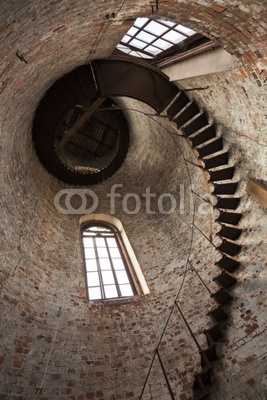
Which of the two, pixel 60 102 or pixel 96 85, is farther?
pixel 60 102

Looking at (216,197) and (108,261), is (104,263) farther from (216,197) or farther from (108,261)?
(216,197)

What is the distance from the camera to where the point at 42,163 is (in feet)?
27.9

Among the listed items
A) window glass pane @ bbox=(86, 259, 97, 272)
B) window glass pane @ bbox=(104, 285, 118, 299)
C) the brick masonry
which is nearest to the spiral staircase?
the brick masonry

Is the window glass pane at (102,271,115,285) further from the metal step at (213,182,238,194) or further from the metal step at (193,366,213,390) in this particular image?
the metal step at (213,182,238,194)

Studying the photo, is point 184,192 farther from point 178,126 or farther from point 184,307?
point 184,307

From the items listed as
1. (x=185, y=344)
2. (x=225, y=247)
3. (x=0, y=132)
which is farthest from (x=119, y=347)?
(x=0, y=132)

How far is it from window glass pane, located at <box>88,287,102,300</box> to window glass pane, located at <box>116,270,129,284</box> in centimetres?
66

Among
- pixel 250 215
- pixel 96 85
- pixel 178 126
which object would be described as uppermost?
pixel 96 85

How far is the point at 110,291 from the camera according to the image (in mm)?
6617

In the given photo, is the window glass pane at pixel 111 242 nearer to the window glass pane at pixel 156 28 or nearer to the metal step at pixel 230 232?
the metal step at pixel 230 232

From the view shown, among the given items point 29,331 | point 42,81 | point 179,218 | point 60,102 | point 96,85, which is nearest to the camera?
point 29,331

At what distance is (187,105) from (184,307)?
14.7ft
